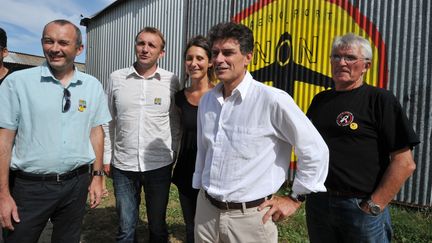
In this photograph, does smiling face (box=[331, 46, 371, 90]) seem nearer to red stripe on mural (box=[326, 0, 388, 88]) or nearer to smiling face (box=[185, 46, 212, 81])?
smiling face (box=[185, 46, 212, 81])

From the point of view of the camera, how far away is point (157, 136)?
3.12 m

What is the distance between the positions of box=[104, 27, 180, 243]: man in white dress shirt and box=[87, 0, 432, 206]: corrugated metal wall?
10.8ft

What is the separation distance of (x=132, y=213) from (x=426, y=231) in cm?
339

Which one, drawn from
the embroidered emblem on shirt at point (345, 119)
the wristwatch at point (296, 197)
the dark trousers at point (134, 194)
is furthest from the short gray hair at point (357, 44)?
the dark trousers at point (134, 194)

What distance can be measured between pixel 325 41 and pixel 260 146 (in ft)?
13.6

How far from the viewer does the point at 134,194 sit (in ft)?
10.4

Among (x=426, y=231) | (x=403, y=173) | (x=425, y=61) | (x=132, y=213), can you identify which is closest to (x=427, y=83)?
(x=425, y=61)

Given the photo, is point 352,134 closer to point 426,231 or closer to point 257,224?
point 257,224

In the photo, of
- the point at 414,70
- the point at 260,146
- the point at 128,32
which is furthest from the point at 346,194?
the point at 128,32

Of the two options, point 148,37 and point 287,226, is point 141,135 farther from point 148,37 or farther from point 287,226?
point 287,226

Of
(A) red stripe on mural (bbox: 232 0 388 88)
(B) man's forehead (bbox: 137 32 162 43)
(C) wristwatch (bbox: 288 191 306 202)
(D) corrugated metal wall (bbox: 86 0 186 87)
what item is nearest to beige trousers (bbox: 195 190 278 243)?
(C) wristwatch (bbox: 288 191 306 202)

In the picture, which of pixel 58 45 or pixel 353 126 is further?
pixel 58 45

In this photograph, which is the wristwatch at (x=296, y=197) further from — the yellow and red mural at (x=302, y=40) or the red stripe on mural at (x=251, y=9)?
the red stripe on mural at (x=251, y=9)

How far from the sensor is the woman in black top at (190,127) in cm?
298
